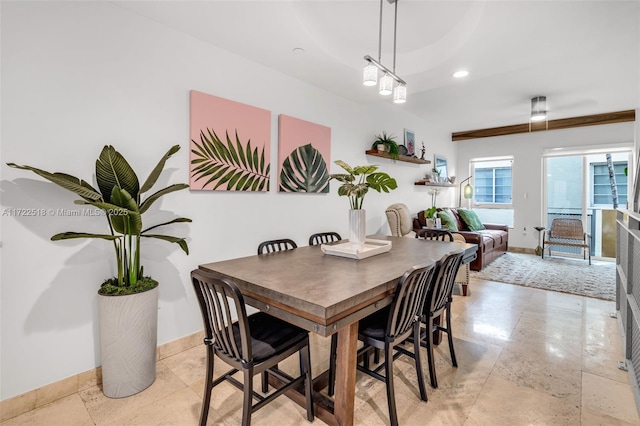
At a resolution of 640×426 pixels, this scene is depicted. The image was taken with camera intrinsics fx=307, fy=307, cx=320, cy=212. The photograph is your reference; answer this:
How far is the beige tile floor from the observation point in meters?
1.71

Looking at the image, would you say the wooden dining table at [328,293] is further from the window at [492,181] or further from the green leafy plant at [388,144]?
the window at [492,181]

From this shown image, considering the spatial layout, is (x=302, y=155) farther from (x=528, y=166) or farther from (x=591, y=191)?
(x=591, y=191)

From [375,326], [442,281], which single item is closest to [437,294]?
[442,281]

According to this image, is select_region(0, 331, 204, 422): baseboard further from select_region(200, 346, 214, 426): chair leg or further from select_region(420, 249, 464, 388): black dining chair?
select_region(420, 249, 464, 388): black dining chair

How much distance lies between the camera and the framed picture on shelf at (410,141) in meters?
5.21

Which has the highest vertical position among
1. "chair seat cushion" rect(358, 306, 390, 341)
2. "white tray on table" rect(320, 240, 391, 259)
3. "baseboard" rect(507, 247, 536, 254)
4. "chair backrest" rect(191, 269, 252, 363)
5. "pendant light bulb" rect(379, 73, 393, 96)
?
"pendant light bulb" rect(379, 73, 393, 96)

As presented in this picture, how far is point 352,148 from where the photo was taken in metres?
4.13

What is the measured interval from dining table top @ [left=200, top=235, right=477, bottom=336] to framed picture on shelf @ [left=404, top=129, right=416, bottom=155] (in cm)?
A: 341

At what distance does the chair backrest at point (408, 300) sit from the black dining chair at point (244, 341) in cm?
47

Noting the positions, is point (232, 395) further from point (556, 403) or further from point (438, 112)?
point (438, 112)

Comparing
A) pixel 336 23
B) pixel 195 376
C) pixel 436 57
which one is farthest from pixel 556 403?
pixel 336 23

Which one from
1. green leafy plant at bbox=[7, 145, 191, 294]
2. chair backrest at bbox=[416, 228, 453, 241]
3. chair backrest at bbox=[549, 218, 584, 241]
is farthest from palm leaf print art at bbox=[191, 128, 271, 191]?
chair backrest at bbox=[549, 218, 584, 241]

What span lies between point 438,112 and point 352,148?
2154mm

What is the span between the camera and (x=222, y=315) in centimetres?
138
